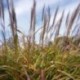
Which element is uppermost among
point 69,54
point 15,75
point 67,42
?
point 67,42

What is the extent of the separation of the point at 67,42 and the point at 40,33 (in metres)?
0.25

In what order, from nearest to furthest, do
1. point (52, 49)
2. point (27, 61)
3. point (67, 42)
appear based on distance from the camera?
point (27, 61)
point (52, 49)
point (67, 42)

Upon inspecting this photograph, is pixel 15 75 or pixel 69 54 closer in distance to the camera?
pixel 15 75

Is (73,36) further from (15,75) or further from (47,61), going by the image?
(15,75)

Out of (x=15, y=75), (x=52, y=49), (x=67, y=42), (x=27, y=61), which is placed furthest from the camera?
(x=67, y=42)

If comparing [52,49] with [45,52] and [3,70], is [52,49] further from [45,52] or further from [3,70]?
[3,70]

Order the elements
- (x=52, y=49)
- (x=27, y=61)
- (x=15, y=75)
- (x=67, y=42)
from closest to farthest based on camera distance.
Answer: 1. (x=15, y=75)
2. (x=27, y=61)
3. (x=52, y=49)
4. (x=67, y=42)

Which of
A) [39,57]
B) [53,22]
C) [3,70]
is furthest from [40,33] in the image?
[3,70]

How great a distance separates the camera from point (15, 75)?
2393mm

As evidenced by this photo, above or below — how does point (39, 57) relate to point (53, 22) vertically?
below

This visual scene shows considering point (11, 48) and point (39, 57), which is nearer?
point (39, 57)

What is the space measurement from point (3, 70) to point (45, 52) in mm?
381

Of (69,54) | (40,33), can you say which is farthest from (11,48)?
(69,54)

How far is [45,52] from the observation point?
2682 millimetres
